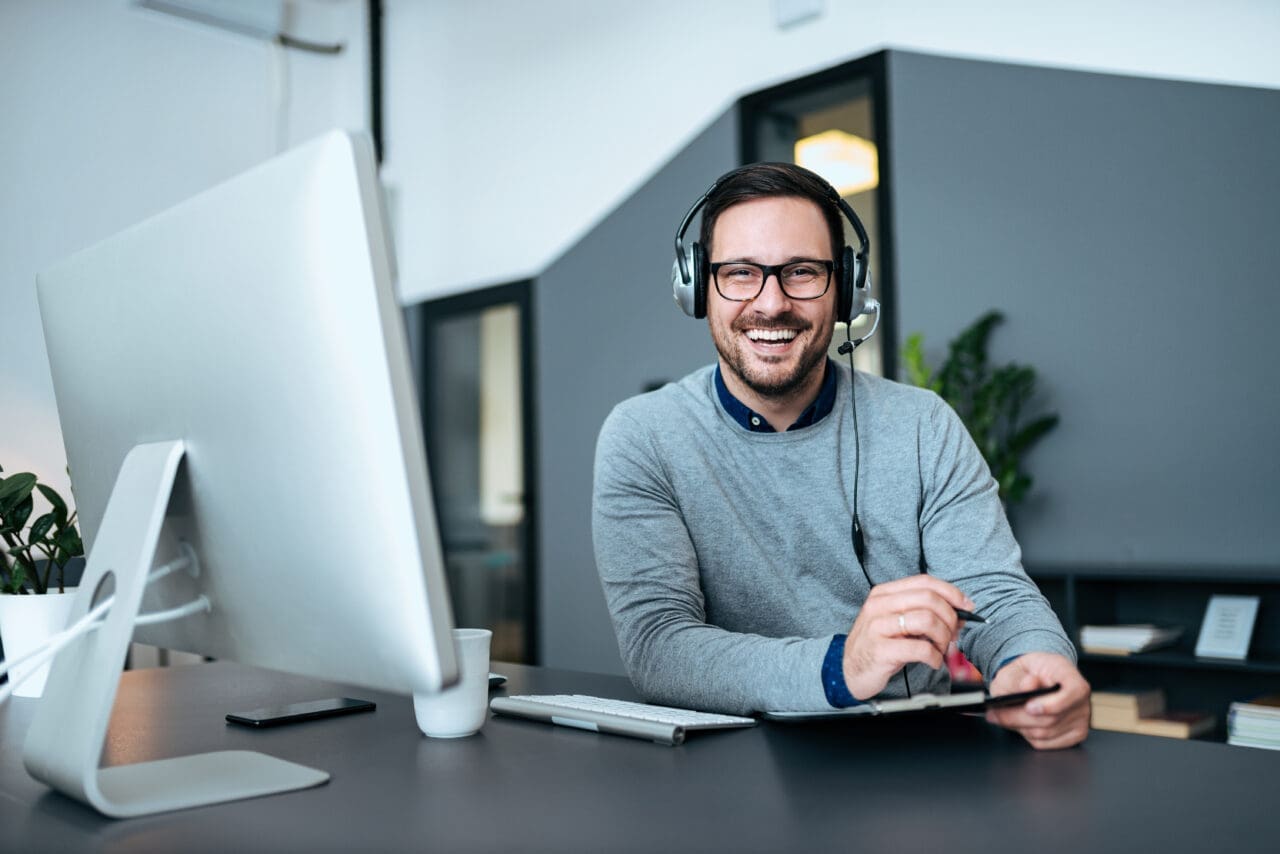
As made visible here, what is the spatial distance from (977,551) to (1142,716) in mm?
1802

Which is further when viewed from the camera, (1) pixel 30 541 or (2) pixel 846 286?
(2) pixel 846 286

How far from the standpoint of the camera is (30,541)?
1.42 meters

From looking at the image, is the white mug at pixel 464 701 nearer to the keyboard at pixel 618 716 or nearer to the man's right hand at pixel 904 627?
the keyboard at pixel 618 716

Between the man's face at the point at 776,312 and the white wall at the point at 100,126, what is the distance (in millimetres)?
3400

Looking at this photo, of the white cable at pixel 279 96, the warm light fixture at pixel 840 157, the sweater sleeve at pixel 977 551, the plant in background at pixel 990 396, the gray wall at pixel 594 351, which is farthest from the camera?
the white cable at pixel 279 96

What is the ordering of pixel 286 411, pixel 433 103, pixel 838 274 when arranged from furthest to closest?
pixel 433 103
pixel 838 274
pixel 286 411

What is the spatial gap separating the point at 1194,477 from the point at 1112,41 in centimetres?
A: 136

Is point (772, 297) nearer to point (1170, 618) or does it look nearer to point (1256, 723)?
point (1256, 723)

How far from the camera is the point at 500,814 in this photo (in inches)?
31.4

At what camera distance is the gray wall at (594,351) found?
14.0 feet

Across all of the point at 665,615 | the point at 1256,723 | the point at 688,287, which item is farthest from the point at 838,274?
the point at 1256,723

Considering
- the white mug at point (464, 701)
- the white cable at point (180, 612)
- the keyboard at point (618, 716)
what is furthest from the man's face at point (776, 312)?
the white cable at point (180, 612)

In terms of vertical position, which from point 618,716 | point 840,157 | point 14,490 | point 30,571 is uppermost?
point 840,157

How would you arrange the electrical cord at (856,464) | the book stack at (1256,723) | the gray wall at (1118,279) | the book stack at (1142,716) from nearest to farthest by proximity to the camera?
the electrical cord at (856,464), the book stack at (1256,723), the book stack at (1142,716), the gray wall at (1118,279)
